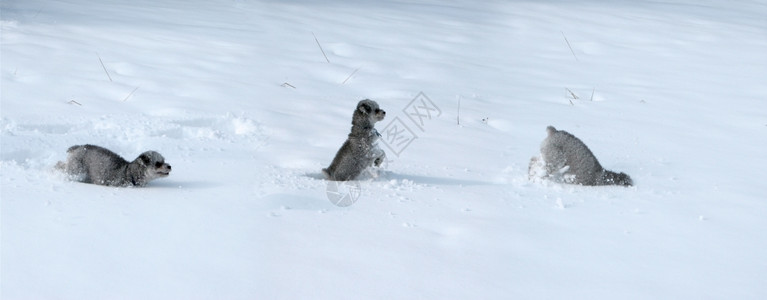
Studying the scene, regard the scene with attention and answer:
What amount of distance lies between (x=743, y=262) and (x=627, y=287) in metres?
0.87

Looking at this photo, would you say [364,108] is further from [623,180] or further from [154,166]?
[623,180]

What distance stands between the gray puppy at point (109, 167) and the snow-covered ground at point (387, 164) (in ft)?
0.43

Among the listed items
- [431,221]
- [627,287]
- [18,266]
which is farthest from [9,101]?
[627,287]

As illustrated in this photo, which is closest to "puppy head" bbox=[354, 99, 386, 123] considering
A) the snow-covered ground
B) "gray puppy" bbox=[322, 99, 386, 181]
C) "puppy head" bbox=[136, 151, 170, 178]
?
"gray puppy" bbox=[322, 99, 386, 181]

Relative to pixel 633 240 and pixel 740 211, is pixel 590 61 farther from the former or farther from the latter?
pixel 633 240

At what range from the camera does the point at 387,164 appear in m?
6.02

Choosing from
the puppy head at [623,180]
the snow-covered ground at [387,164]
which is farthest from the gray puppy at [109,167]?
the puppy head at [623,180]

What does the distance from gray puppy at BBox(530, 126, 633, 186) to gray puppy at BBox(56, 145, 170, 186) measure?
2.69 metres

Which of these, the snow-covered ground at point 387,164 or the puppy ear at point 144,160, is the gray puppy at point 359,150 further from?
the puppy ear at point 144,160

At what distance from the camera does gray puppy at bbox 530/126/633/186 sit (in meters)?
5.76

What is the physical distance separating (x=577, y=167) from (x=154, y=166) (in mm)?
3007

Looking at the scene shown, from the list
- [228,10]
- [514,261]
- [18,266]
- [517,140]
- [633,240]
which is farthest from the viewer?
[228,10]

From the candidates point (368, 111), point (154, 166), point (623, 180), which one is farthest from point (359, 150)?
point (623, 180)

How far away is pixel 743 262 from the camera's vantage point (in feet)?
14.1
